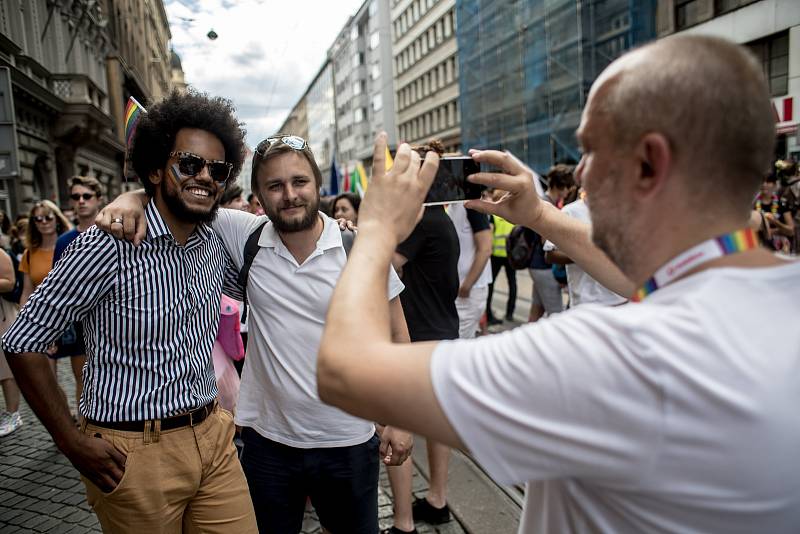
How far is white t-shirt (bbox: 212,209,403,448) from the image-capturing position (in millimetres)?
2250

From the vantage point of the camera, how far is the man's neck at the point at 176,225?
214 cm

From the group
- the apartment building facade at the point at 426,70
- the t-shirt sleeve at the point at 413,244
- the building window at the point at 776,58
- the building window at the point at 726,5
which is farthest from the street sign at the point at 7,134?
the apartment building facade at the point at 426,70

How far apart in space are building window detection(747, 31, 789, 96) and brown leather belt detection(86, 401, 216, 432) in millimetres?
17118

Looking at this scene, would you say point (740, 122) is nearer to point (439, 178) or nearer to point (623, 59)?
point (623, 59)

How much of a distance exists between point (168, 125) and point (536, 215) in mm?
1551

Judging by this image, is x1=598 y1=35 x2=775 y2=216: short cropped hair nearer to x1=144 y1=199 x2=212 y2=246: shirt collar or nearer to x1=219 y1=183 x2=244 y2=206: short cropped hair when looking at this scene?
x1=144 y1=199 x2=212 y2=246: shirt collar

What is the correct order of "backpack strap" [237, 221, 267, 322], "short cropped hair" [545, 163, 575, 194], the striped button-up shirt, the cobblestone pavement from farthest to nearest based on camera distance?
"short cropped hair" [545, 163, 575, 194], the cobblestone pavement, "backpack strap" [237, 221, 267, 322], the striped button-up shirt

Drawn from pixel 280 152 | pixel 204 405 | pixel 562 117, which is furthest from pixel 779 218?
pixel 562 117

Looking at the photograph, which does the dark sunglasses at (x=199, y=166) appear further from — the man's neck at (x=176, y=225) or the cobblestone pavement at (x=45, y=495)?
the cobblestone pavement at (x=45, y=495)

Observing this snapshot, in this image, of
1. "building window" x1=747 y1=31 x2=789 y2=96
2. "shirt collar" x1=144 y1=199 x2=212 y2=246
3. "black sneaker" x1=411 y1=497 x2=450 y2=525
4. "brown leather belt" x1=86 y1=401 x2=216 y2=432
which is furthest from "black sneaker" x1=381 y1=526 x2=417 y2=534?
"building window" x1=747 y1=31 x2=789 y2=96

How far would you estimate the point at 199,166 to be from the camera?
7.17 ft

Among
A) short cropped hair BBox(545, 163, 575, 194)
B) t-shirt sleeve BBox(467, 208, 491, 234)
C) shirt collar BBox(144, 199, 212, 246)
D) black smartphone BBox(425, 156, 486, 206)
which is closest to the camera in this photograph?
black smartphone BBox(425, 156, 486, 206)

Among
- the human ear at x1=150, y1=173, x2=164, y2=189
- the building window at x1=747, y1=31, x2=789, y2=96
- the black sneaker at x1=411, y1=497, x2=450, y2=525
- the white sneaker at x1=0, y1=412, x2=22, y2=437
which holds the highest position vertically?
the building window at x1=747, y1=31, x2=789, y2=96

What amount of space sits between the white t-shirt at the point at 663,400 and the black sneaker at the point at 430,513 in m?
2.61
